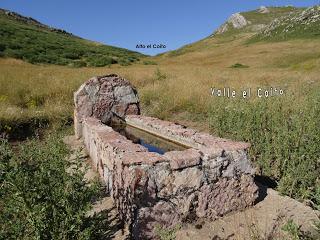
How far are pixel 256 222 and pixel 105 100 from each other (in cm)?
478

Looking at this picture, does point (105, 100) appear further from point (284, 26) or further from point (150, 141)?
point (284, 26)

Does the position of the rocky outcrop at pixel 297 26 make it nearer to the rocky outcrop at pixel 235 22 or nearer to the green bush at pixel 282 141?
the rocky outcrop at pixel 235 22

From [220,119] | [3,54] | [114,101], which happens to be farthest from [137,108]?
[3,54]

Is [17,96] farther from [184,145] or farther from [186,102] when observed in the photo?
[184,145]

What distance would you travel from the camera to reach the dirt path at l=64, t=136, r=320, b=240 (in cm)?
367

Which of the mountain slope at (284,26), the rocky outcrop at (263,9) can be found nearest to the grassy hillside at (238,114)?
the mountain slope at (284,26)

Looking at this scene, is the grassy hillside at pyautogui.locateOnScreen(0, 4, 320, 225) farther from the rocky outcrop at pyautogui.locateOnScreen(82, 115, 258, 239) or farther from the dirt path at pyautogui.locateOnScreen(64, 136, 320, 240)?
the rocky outcrop at pyautogui.locateOnScreen(82, 115, 258, 239)

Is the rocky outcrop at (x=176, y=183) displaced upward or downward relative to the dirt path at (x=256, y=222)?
upward

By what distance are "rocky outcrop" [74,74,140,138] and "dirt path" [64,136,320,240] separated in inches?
144

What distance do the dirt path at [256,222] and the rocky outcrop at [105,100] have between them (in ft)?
12.0

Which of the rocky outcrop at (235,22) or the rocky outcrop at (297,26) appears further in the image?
the rocky outcrop at (235,22)

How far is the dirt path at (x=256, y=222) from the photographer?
12.0 ft

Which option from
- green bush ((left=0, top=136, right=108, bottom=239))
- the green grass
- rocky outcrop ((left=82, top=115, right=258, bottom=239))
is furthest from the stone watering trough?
the green grass

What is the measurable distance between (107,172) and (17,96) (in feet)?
25.9
